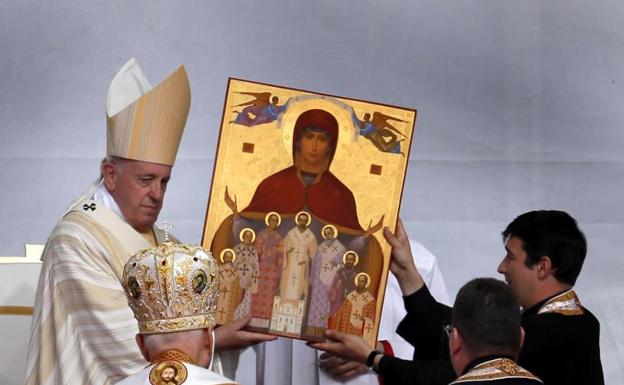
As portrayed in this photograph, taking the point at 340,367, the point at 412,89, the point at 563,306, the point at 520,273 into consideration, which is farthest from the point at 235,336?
the point at 412,89

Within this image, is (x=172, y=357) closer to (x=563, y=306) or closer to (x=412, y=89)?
(x=563, y=306)

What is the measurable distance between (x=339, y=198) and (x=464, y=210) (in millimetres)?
2861

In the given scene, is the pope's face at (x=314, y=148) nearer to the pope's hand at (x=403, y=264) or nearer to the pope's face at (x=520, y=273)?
the pope's hand at (x=403, y=264)

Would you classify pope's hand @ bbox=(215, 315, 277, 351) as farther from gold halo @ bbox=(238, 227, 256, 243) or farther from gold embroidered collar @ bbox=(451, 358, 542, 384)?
gold embroidered collar @ bbox=(451, 358, 542, 384)

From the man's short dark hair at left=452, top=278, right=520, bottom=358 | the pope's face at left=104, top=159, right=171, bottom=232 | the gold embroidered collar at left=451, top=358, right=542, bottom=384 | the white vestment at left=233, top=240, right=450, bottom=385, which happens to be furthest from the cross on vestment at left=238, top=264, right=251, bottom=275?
the gold embroidered collar at left=451, top=358, right=542, bottom=384

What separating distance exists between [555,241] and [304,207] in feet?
2.94

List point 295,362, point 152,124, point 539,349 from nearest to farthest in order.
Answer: point 539,349 < point 152,124 < point 295,362

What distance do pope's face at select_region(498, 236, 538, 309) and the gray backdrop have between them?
2.79 m

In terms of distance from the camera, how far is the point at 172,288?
370 centimetres

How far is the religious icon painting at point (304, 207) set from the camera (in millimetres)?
4824

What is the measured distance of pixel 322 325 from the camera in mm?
4855

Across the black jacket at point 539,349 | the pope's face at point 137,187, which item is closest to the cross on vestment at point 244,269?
the pope's face at point 137,187

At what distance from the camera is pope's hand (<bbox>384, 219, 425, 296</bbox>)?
496cm

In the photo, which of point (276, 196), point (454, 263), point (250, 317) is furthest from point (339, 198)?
point (454, 263)
